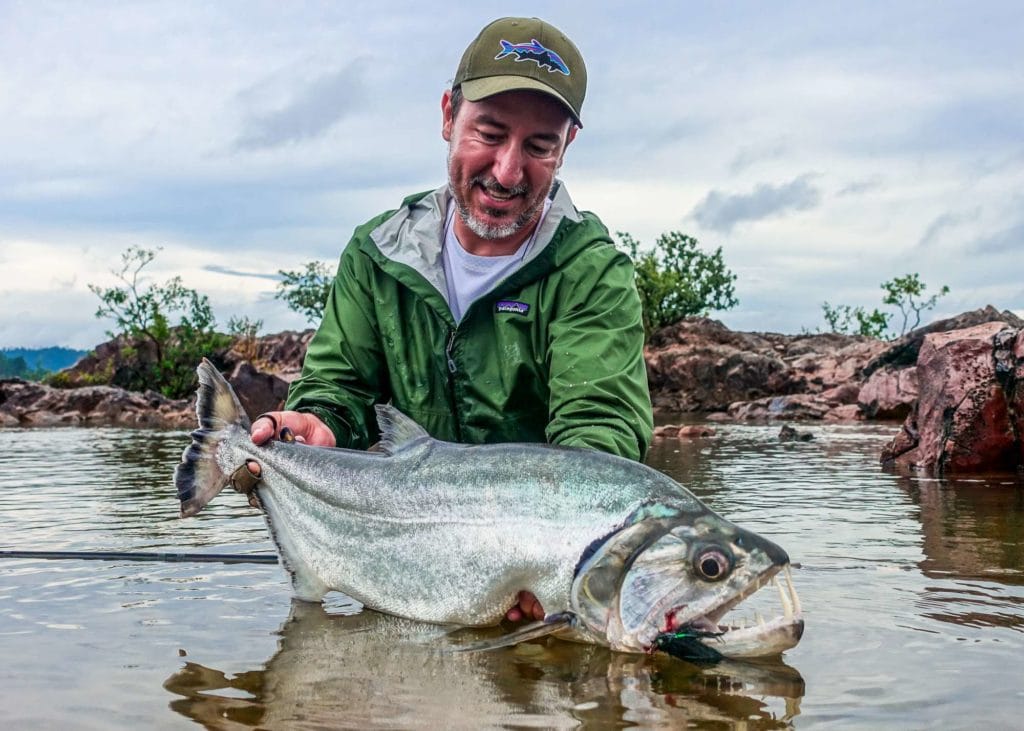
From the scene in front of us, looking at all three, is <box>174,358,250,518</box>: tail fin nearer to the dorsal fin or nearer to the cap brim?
the dorsal fin

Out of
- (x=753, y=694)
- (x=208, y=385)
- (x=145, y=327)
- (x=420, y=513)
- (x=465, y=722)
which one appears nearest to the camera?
(x=465, y=722)

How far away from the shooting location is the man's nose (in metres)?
5.08

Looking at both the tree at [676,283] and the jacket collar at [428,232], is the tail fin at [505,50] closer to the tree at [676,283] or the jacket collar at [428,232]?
the jacket collar at [428,232]

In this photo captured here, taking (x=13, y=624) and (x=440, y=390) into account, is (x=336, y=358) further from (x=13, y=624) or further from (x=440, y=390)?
(x=13, y=624)

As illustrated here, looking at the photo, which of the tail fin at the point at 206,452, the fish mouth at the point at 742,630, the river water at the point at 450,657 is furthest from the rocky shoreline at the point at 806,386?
the tail fin at the point at 206,452

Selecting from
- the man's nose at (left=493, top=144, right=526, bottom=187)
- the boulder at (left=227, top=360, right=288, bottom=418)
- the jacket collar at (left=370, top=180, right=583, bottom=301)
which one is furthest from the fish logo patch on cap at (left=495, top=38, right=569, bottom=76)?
the boulder at (left=227, top=360, right=288, bottom=418)

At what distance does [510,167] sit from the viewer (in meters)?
5.07

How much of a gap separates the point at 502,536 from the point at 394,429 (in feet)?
2.40

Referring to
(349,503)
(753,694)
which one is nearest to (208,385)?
(349,503)

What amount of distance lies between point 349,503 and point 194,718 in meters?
1.26

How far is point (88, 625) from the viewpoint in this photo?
4.32 meters

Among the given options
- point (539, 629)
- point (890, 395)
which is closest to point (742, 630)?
point (539, 629)

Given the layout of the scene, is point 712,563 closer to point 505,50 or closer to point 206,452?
point 206,452

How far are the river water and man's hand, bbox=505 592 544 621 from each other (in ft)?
0.36
